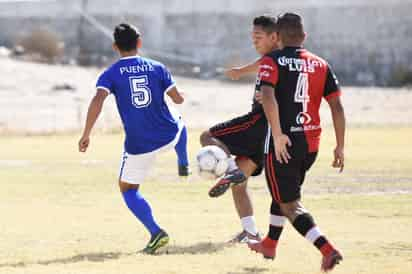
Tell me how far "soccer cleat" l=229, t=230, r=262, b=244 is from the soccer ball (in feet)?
3.78

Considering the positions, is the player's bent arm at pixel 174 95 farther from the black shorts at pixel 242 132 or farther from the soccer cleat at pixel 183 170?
the soccer cleat at pixel 183 170

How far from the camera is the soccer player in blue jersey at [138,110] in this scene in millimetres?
10062

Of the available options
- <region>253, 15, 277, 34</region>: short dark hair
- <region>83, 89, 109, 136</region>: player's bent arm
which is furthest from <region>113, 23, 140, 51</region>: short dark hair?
<region>253, 15, 277, 34</region>: short dark hair

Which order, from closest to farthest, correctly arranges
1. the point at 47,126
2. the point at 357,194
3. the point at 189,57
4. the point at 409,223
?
the point at 409,223, the point at 357,194, the point at 47,126, the point at 189,57

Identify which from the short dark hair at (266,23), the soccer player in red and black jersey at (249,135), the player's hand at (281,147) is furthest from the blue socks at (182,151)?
the player's hand at (281,147)

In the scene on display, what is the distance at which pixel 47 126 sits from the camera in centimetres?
3769

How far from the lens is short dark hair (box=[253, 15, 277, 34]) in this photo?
31.9 feet

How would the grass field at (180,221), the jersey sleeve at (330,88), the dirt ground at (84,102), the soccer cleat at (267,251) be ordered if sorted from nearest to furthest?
the jersey sleeve at (330,88) < the soccer cleat at (267,251) < the grass field at (180,221) < the dirt ground at (84,102)

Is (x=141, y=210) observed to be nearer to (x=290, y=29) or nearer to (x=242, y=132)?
(x=242, y=132)

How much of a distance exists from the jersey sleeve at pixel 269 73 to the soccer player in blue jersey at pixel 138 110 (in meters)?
1.78

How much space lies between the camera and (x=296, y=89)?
8641 mm

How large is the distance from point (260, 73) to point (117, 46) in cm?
206

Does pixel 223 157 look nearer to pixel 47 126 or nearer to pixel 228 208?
pixel 228 208

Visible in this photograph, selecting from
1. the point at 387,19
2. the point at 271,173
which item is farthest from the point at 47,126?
the point at 387,19
